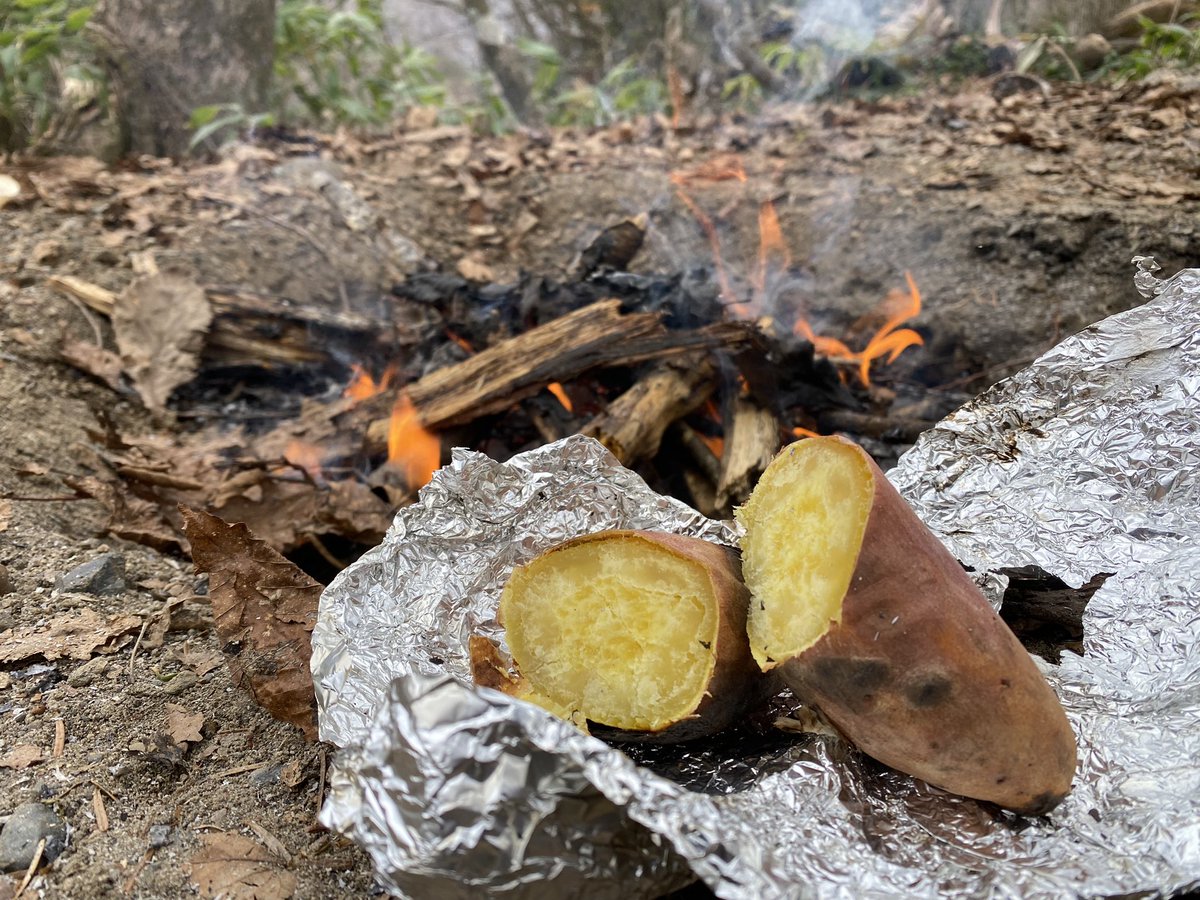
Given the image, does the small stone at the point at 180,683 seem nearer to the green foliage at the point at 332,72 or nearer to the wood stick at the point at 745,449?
the wood stick at the point at 745,449

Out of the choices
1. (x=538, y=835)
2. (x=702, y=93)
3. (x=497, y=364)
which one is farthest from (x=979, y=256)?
(x=702, y=93)

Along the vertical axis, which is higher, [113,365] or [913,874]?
[913,874]

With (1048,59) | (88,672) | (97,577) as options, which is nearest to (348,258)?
(97,577)

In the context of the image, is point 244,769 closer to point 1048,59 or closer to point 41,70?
point 41,70

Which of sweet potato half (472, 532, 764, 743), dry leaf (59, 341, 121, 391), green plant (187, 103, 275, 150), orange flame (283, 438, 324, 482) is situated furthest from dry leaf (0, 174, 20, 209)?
sweet potato half (472, 532, 764, 743)

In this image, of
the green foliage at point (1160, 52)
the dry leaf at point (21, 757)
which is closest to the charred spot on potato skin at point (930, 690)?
the dry leaf at point (21, 757)

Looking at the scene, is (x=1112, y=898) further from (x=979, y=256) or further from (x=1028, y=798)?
(x=979, y=256)

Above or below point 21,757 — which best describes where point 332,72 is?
above
